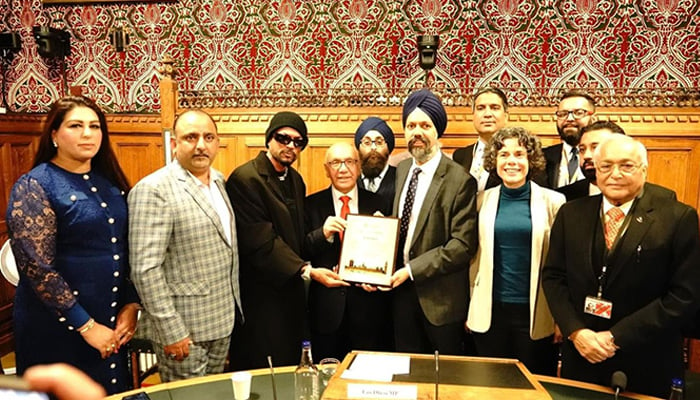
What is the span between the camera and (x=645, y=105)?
161 inches

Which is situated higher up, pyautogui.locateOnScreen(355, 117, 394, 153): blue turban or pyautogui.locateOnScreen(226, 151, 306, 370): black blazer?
pyautogui.locateOnScreen(355, 117, 394, 153): blue turban

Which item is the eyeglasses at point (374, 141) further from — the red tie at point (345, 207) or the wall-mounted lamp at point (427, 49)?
the wall-mounted lamp at point (427, 49)

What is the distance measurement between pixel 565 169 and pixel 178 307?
2.39 m

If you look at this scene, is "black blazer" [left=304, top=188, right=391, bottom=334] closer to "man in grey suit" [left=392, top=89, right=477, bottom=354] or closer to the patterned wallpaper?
"man in grey suit" [left=392, top=89, right=477, bottom=354]

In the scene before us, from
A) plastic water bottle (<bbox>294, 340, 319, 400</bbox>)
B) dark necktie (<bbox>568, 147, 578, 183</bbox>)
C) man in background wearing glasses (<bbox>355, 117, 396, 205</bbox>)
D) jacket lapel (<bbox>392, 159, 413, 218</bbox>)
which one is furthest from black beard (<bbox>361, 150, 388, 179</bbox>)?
plastic water bottle (<bbox>294, 340, 319, 400</bbox>)

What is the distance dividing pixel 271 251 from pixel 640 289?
1677 mm

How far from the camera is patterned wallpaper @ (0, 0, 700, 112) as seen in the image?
427 centimetres

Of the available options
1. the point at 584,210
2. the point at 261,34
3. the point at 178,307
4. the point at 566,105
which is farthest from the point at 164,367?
the point at 261,34

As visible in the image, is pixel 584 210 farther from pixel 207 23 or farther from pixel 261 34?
pixel 207 23

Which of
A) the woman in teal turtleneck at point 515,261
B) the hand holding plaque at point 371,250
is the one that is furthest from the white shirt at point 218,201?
the woman in teal turtleneck at point 515,261

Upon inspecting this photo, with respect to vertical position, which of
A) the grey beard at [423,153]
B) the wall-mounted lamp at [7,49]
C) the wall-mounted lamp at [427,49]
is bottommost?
the grey beard at [423,153]

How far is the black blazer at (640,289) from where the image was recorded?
2.04 m

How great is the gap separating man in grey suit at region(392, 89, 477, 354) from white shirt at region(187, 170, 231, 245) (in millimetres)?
874

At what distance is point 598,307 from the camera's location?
2129mm
